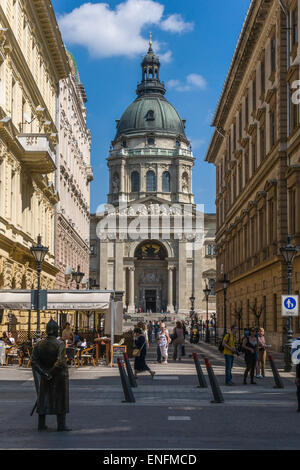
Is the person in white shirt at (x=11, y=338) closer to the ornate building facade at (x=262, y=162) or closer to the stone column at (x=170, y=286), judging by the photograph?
the ornate building facade at (x=262, y=162)

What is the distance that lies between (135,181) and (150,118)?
1150 cm

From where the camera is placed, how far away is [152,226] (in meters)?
118

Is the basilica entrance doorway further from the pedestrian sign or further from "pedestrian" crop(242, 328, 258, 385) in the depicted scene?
"pedestrian" crop(242, 328, 258, 385)

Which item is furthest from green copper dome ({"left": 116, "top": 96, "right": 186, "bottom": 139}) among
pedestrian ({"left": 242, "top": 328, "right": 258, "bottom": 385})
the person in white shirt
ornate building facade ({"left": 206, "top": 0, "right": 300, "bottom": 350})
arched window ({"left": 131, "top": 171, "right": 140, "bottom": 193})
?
pedestrian ({"left": 242, "top": 328, "right": 258, "bottom": 385})

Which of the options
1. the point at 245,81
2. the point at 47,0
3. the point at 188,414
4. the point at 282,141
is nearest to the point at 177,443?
the point at 188,414

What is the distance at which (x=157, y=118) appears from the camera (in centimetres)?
13000

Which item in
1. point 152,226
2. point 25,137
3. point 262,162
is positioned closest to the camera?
point 25,137

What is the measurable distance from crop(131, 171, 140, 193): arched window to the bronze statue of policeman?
114m

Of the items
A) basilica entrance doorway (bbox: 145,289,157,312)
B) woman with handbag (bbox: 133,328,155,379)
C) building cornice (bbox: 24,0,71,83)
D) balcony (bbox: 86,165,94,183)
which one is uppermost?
building cornice (bbox: 24,0,71,83)

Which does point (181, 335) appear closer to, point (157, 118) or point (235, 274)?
point (235, 274)

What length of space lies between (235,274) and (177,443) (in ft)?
135

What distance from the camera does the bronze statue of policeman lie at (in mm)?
11477

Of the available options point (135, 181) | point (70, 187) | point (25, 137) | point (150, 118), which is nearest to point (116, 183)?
point (135, 181)

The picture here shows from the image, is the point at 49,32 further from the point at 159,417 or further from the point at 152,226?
the point at 152,226
